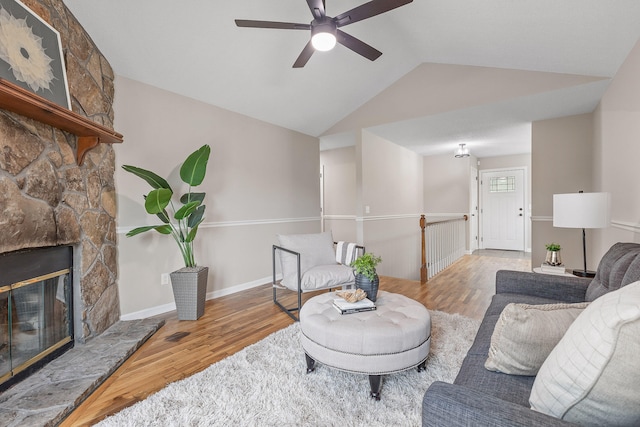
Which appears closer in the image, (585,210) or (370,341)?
(370,341)

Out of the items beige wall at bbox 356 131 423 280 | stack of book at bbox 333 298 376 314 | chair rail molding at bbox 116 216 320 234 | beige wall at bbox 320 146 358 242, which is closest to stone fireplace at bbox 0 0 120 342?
chair rail molding at bbox 116 216 320 234

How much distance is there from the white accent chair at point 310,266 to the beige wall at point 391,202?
1.48m

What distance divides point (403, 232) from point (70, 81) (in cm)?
533

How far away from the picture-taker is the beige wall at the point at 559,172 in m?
3.88

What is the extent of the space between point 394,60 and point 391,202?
99.7 inches

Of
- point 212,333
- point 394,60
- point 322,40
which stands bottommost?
point 212,333

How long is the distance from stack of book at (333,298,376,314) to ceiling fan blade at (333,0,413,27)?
1884 mm

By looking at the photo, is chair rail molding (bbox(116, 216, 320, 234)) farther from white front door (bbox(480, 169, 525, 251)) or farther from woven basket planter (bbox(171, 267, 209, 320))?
white front door (bbox(480, 169, 525, 251))

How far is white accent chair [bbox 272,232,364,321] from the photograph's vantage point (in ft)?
9.37

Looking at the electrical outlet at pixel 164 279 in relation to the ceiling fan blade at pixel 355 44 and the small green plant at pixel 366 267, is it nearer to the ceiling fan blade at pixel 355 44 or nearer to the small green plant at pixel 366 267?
the small green plant at pixel 366 267

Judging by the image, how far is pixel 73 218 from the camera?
2.30m

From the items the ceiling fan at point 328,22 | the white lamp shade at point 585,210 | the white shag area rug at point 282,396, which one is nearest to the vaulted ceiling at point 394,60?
the ceiling fan at point 328,22

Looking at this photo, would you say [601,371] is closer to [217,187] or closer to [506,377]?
[506,377]

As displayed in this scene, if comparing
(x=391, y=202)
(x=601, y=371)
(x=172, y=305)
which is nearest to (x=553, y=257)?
(x=601, y=371)
